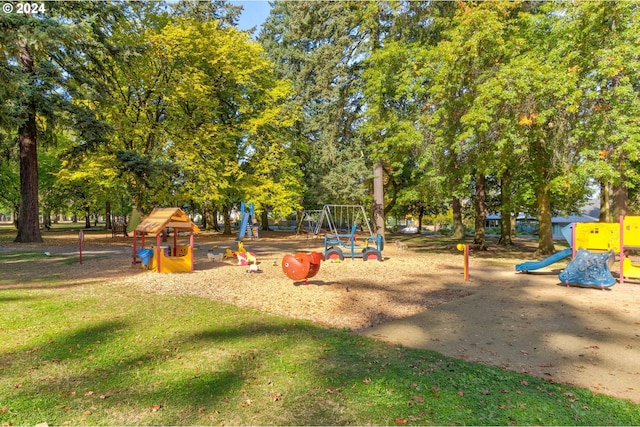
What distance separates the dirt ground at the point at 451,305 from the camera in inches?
226

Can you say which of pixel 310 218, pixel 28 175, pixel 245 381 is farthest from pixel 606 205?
pixel 28 175

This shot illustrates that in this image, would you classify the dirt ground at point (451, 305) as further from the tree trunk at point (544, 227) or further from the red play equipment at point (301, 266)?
the tree trunk at point (544, 227)

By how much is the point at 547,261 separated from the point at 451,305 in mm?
6247

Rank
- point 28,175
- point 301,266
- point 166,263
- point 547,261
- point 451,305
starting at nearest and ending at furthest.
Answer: point 451,305, point 301,266, point 166,263, point 547,261, point 28,175

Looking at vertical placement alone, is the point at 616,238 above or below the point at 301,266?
above

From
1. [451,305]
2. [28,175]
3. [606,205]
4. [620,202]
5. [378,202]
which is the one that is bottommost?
[451,305]

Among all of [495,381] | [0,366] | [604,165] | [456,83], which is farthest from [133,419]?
[456,83]

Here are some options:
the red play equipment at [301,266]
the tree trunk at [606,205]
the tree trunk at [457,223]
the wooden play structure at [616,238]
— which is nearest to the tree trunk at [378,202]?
the wooden play structure at [616,238]

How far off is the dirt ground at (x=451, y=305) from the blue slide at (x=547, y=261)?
42 cm

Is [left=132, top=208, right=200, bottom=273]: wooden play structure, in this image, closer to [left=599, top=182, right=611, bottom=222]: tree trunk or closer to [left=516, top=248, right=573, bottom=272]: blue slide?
[left=516, top=248, right=573, bottom=272]: blue slide

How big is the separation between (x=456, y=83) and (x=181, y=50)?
697 inches

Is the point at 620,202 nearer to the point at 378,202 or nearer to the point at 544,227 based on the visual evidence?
the point at 544,227

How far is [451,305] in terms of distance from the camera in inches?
365

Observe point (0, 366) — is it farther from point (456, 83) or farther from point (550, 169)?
point (550, 169)
